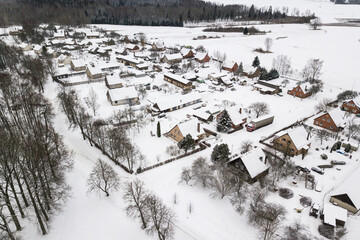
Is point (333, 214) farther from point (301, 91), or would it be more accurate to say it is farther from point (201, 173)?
point (301, 91)

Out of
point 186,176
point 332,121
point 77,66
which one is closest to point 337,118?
point 332,121

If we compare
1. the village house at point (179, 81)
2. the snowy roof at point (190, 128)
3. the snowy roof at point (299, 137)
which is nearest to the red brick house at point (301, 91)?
the snowy roof at point (299, 137)

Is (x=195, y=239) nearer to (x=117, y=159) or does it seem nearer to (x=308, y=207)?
(x=308, y=207)

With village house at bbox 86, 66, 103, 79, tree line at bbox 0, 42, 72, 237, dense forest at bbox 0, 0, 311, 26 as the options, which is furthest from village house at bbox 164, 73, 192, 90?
dense forest at bbox 0, 0, 311, 26

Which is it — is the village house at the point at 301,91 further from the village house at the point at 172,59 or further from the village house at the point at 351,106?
the village house at the point at 172,59

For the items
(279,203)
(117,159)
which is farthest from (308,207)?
(117,159)

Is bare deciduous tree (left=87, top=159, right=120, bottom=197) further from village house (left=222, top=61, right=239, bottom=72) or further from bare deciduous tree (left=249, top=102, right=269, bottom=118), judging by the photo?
village house (left=222, top=61, right=239, bottom=72)

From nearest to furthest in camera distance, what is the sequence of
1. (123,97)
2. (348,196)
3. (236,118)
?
1. (348,196)
2. (236,118)
3. (123,97)
